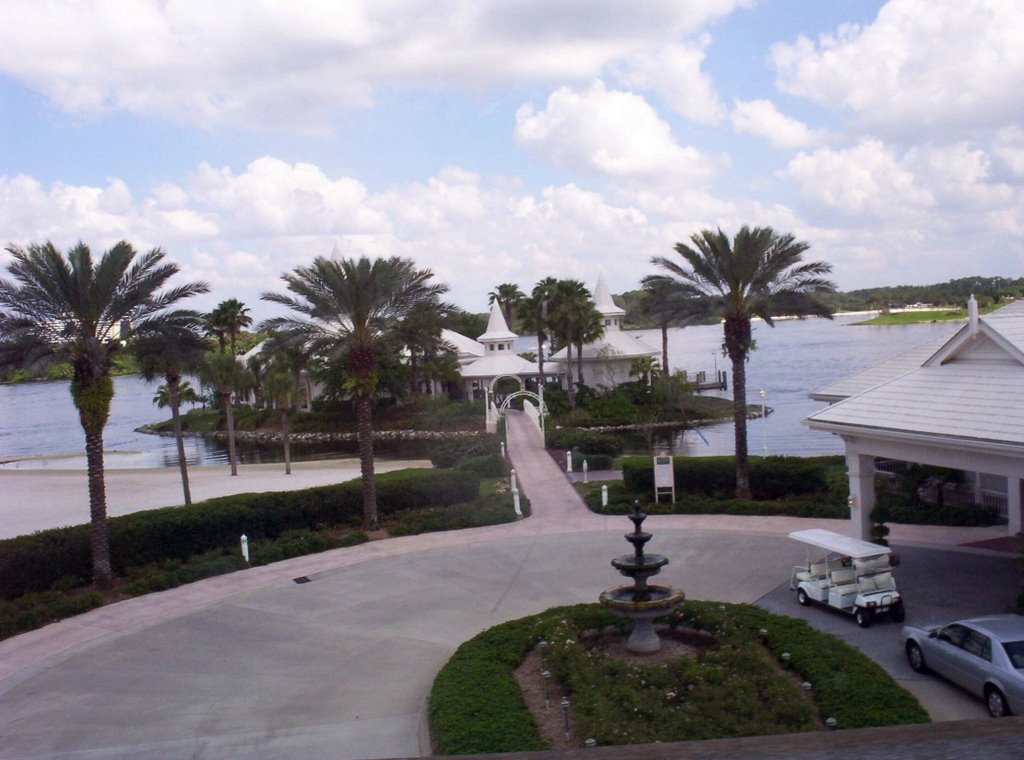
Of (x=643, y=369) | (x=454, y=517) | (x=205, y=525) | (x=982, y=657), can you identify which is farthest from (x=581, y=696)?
(x=643, y=369)

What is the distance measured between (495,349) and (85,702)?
57.4m

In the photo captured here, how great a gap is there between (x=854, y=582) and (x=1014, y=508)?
25.0ft

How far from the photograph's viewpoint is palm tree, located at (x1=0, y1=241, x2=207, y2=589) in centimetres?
1995

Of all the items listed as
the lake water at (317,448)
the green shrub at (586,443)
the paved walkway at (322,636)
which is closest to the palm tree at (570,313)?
the lake water at (317,448)

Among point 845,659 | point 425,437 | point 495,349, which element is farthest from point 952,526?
point 495,349

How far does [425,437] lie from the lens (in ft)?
208

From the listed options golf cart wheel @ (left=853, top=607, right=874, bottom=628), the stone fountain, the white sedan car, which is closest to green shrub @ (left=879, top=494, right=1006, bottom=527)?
golf cart wheel @ (left=853, top=607, right=874, bottom=628)

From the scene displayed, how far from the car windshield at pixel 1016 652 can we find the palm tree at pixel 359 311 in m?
17.2

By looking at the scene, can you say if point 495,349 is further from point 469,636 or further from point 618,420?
point 469,636

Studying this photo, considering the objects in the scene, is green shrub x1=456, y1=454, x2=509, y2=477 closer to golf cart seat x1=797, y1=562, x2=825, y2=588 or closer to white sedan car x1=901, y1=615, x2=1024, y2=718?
golf cart seat x1=797, y1=562, x2=825, y2=588

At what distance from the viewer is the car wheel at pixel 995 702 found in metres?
10.7

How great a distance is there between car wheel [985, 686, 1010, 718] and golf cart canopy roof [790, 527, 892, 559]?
4247 mm

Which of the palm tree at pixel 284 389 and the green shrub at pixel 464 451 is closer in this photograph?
the green shrub at pixel 464 451

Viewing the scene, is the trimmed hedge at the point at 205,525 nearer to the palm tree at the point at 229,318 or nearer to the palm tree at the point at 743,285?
the palm tree at the point at 743,285
